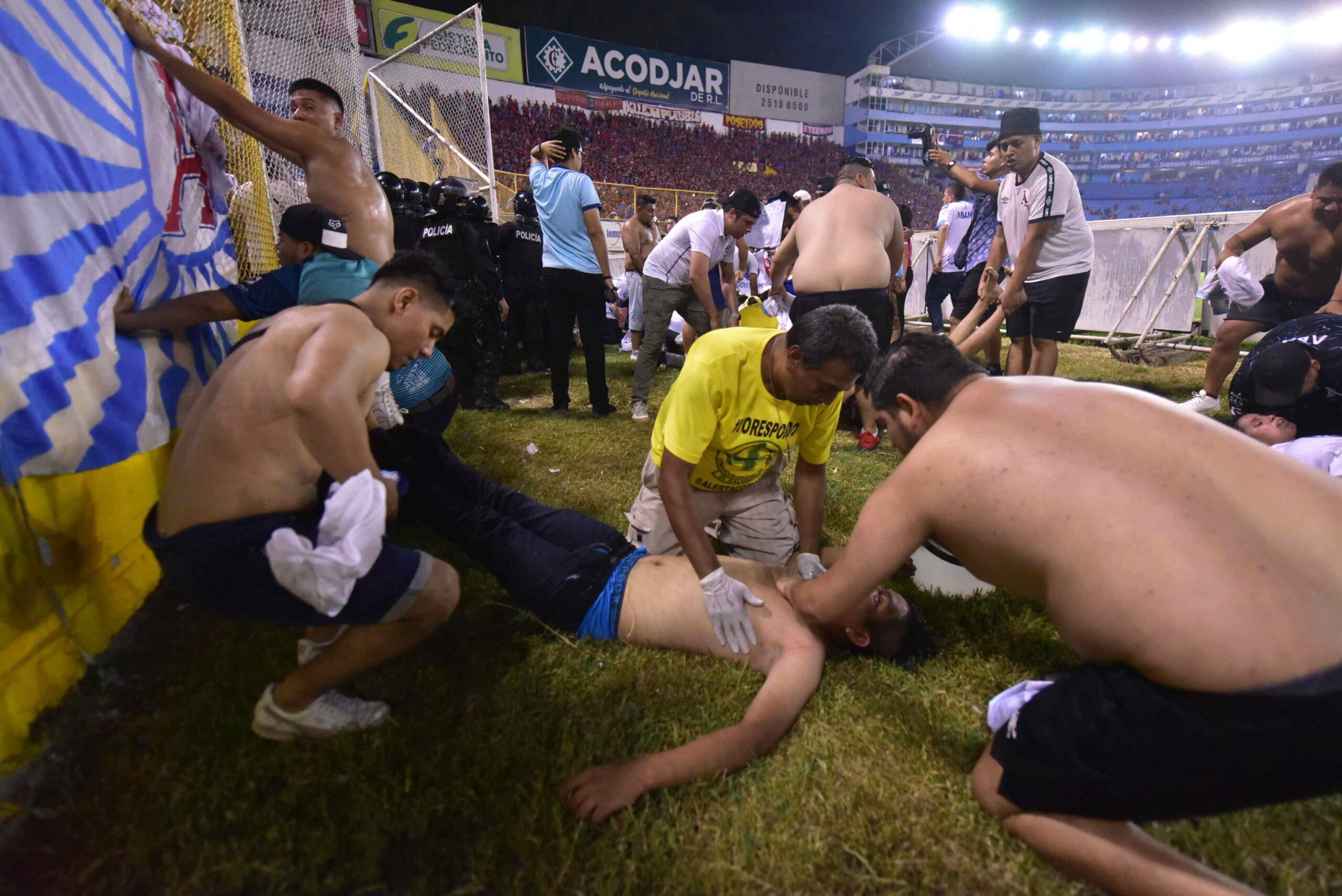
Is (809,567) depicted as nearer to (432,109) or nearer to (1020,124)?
(1020,124)

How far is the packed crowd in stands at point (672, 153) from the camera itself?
75.1 feet

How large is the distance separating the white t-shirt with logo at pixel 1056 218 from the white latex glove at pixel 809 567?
321cm

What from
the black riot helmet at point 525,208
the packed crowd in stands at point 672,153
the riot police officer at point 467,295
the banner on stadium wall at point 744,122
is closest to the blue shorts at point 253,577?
the riot police officer at point 467,295

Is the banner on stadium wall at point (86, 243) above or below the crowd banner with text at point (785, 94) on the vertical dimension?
below

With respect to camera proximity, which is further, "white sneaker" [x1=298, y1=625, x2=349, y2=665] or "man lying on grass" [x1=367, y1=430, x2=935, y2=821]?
"man lying on grass" [x1=367, y1=430, x2=935, y2=821]

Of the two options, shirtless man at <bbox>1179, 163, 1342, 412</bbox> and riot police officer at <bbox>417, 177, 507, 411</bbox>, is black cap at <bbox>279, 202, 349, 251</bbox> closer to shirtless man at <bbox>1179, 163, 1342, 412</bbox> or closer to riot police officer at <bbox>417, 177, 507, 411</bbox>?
riot police officer at <bbox>417, 177, 507, 411</bbox>

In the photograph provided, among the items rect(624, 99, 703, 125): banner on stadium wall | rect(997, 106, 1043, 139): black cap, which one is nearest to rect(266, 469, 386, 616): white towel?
rect(997, 106, 1043, 139): black cap

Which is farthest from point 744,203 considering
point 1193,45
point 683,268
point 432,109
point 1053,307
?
point 1193,45

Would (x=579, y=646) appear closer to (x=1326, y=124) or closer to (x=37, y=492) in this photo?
(x=37, y=492)

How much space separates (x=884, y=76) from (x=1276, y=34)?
71.3 feet

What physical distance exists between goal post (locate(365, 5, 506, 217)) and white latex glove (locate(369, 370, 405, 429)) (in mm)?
5658

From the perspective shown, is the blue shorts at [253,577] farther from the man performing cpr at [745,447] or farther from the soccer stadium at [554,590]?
the man performing cpr at [745,447]

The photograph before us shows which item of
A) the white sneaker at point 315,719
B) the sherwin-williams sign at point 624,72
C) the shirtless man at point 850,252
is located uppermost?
the sherwin-williams sign at point 624,72

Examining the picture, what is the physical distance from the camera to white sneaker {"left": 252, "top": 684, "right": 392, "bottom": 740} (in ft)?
5.47
